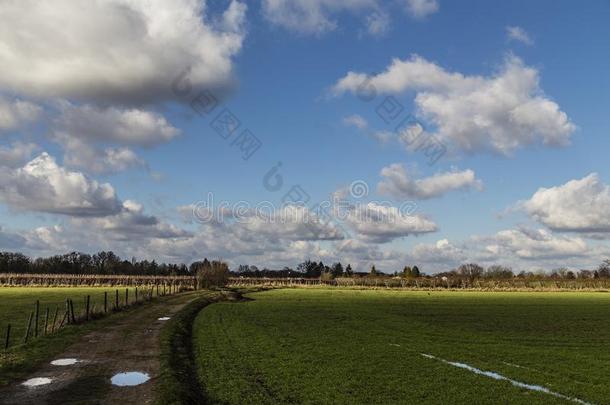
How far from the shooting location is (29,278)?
175250 millimetres

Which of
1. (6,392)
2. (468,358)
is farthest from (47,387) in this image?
(468,358)

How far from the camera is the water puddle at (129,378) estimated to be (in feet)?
67.0

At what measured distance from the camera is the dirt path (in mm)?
18016

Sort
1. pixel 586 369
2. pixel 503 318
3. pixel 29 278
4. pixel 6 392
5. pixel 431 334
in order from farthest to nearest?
pixel 29 278 < pixel 503 318 < pixel 431 334 < pixel 586 369 < pixel 6 392

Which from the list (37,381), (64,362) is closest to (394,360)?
(64,362)

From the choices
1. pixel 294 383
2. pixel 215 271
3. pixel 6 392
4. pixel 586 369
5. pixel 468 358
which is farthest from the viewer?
pixel 215 271

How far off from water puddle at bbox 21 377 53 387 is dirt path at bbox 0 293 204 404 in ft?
0.81

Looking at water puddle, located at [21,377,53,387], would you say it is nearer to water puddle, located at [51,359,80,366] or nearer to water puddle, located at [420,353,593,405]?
water puddle, located at [51,359,80,366]

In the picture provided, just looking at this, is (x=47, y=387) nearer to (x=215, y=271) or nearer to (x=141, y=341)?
(x=141, y=341)

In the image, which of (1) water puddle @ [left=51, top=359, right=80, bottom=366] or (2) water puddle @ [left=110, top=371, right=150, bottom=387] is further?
(1) water puddle @ [left=51, top=359, right=80, bottom=366]

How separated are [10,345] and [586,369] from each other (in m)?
31.6

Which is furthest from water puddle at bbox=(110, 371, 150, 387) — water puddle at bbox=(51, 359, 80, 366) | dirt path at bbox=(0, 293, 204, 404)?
water puddle at bbox=(51, 359, 80, 366)

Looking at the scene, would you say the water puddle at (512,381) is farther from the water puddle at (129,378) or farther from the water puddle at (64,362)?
the water puddle at (64,362)

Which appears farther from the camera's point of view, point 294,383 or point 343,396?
point 294,383
